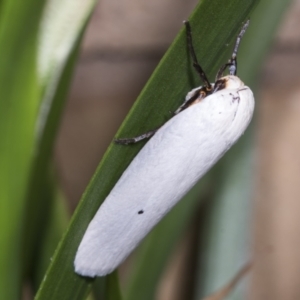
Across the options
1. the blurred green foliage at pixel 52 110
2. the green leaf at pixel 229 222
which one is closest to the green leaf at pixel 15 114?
the blurred green foliage at pixel 52 110

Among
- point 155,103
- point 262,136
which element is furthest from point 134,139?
point 262,136

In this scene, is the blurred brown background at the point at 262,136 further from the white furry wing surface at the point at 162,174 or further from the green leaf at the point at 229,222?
the white furry wing surface at the point at 162,174

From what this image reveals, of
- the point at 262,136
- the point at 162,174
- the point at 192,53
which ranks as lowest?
the point at 262,136

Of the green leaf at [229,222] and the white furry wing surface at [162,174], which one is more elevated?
the white furry wing surface at [162,174]

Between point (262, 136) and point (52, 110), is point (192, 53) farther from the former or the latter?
point (262, 136)

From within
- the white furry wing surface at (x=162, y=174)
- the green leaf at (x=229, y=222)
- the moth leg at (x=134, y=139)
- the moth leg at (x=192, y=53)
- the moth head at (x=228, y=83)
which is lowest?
the green leaf at (x=229, y=222)

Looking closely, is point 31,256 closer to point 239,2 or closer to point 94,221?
point 94,221

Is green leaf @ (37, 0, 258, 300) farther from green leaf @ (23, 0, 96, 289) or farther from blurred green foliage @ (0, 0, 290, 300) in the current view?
green leaf @ (23, 0, 96, 289)
